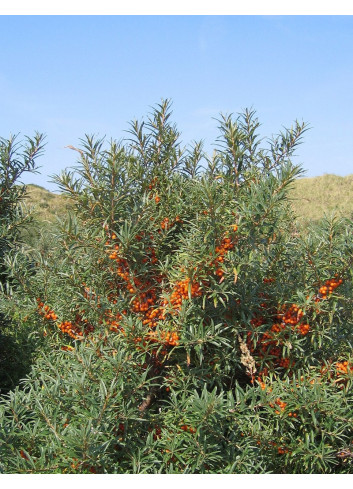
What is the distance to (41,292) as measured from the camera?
2.46m

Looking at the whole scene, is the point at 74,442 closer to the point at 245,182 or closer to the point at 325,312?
the point at 325,312

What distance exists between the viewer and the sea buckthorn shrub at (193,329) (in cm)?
172

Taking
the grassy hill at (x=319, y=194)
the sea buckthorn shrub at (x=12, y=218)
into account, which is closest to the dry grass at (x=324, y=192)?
the grassy hill at (x=319, y=194)

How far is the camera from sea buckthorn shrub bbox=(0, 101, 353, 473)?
1723 mm

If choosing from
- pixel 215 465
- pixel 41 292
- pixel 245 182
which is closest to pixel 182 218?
pixel 245 182

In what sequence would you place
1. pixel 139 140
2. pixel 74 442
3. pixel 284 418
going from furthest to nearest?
pixel 139 140 < pixel 284 418 < pixel 74 442

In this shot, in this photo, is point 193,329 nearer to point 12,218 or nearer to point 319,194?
point 12,218

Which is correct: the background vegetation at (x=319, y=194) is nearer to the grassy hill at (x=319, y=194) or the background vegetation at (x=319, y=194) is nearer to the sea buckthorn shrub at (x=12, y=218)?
the grassy hill at (x=319, y=194)

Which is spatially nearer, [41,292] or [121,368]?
[121,368]

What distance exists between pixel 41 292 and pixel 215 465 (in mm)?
1251

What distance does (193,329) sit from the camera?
186 cm

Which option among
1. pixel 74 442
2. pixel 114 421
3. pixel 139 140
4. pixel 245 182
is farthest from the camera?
pixel 139 140

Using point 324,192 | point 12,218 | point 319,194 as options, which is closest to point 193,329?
point 12,218

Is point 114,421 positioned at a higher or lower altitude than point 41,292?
lower
